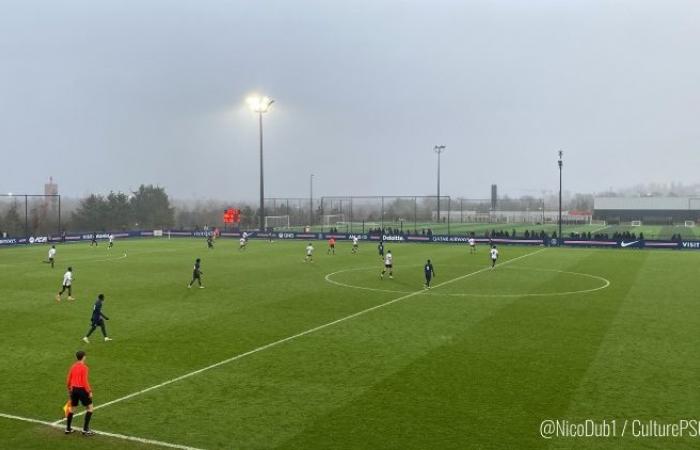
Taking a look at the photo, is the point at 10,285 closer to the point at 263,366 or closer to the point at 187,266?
the point at 187,266

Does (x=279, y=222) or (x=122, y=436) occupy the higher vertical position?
(x=279, y=222)

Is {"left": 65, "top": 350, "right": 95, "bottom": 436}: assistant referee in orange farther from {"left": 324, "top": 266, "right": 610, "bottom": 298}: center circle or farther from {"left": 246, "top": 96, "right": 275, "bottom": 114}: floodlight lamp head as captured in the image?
{"left": 246, "top": 96, "right": 275, "bottom": 114}: floodlight lamp head

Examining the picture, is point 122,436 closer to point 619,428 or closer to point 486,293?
point 619,428

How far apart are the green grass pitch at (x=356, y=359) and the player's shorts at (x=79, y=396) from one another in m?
0.71

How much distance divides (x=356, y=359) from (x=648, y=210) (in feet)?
442

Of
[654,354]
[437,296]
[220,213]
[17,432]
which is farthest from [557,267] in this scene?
[220,213]

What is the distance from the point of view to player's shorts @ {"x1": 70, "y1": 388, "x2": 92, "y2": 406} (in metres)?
12.3

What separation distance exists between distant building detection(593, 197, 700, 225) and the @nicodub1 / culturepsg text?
127 meters

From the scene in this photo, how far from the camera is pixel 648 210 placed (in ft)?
442

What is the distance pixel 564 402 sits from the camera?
1401cm

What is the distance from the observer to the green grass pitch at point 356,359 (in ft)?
41.2

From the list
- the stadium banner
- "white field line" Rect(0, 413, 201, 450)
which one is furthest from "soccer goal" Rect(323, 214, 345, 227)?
"white field line" Rect(0, 413, 201, 450)

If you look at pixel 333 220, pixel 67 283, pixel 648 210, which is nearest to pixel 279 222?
pixel 333 220

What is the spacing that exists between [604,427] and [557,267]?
32.6m
